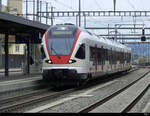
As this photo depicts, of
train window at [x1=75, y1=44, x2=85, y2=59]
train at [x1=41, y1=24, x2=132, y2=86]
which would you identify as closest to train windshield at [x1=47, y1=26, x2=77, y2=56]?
train at [x1=41, y1=24, x2=132, y2=86]

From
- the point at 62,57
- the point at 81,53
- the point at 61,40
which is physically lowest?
the point at 62,57

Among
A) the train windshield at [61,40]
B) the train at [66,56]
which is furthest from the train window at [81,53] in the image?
the train windshield at [61,40]

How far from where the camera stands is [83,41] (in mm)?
16219

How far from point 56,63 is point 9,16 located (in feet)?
16.0

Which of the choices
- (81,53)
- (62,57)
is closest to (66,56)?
(62,57)

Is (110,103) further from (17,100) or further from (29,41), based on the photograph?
(29,41)

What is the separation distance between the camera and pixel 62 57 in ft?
51.2

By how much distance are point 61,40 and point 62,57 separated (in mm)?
890

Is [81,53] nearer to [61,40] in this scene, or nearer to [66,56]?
[66,56]

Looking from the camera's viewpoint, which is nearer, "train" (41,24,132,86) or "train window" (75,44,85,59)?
"train" (41,24,132,86)

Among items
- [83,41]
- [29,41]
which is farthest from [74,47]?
[29,41]

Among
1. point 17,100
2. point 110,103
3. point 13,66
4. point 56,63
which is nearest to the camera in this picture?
point 110,103

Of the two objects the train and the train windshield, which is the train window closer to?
the train

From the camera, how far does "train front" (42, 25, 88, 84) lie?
50.8 feet
